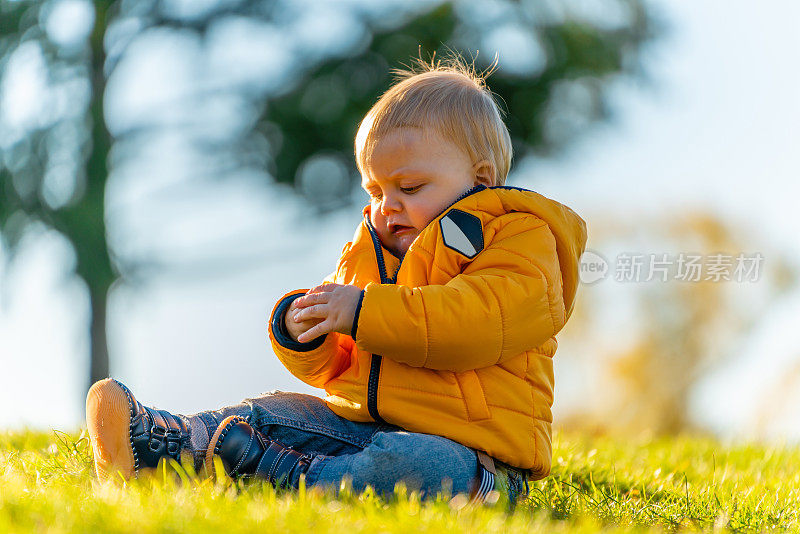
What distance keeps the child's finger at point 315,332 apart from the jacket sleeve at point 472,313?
9cm

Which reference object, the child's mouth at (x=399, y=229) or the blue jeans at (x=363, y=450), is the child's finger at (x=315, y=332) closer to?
the blue jeans at (x=363, y=450)

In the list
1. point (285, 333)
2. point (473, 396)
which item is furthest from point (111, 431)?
point (473, 396)

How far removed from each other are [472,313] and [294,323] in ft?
1.79

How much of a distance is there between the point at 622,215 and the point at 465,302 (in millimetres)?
7672

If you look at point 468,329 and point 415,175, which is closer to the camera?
point 468,329

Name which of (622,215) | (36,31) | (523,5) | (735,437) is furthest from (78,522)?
(622,215)

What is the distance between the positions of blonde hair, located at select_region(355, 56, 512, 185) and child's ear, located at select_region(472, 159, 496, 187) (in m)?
0.02

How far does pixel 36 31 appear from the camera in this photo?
290 inches

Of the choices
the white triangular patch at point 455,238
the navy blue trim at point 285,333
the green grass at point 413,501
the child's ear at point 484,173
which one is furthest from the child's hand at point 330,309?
the child's ear at point 484,173

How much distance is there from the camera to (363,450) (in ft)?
7.61

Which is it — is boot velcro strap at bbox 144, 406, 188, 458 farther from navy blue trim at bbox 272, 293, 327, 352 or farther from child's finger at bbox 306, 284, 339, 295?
child's finger at bbox 306, 284, 339, 295

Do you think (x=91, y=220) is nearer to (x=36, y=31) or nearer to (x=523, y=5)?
(x=36, y=31)

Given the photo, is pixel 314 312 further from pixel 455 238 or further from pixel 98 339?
pixel 98 339

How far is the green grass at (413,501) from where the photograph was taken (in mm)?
1705
